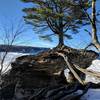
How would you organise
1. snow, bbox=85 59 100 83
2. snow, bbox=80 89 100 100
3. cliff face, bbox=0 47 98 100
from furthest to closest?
snow, bbox=85 59 100 83 → cliff face, bbox=0 47 98 100 → snow, bbox=80 89 100 100

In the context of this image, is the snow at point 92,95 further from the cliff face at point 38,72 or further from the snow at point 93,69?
the snow at point 93,69

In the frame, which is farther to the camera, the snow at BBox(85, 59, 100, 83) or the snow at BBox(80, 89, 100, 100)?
the snow at BBox(85, 59, 100, 83)

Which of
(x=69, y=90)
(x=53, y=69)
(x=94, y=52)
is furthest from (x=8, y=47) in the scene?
(x=69, y=90)

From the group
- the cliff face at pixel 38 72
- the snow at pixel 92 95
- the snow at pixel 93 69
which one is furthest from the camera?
the snow at pixel 93 69

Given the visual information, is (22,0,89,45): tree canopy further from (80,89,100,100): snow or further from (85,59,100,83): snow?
(80,89,100,100): snow

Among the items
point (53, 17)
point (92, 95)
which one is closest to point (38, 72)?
point (92, 95)

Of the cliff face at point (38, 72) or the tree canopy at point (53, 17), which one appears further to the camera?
the tree canopy at point (53, 17)

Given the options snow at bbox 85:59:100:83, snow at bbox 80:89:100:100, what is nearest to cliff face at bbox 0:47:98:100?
snow at bbox 80:89:100:100

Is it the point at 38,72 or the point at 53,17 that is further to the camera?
the point at 53,17

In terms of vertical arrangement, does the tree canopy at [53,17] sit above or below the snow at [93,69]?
above

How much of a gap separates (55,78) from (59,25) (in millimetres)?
12870

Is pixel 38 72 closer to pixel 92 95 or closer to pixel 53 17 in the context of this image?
pixel 92 95

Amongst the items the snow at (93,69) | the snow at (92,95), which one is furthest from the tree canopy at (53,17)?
the snow at (92,95)

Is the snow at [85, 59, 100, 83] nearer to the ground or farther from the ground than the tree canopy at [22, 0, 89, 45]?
nearer to the ground
